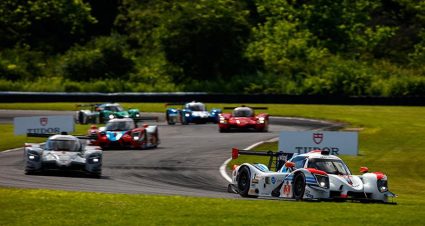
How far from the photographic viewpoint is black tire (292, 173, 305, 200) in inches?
803

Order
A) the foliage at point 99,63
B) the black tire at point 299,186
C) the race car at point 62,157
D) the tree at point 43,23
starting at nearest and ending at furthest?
the black tire at point 299,186
the race car at point 62,157
the foliage at point 99,63
the tree at point 43,23

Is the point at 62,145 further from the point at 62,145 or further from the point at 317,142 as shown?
the point at 317,142

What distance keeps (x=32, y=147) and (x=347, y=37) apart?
54.4 metres

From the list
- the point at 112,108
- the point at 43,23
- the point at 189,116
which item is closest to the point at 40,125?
the point at 112,108

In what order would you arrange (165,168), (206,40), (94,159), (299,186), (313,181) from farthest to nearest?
(206,40), (165,168), (94,159), (299,186), (313,181)

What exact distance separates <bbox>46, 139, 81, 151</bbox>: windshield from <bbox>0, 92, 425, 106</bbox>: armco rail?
3197cm

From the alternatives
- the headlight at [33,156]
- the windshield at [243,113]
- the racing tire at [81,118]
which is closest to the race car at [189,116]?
the racing tire at [81,118]

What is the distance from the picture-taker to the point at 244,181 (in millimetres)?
22516

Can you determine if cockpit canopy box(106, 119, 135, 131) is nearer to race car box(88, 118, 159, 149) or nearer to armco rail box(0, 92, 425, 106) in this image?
race car box(88, 118, 159, 149)

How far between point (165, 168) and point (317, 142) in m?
5.04

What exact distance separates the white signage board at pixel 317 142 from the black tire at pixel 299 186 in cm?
683

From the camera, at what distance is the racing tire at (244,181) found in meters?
22.3

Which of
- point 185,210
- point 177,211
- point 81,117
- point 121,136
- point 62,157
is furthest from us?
point 81,117

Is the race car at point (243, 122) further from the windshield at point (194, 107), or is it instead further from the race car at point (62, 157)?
the race car at point (62, 157)
